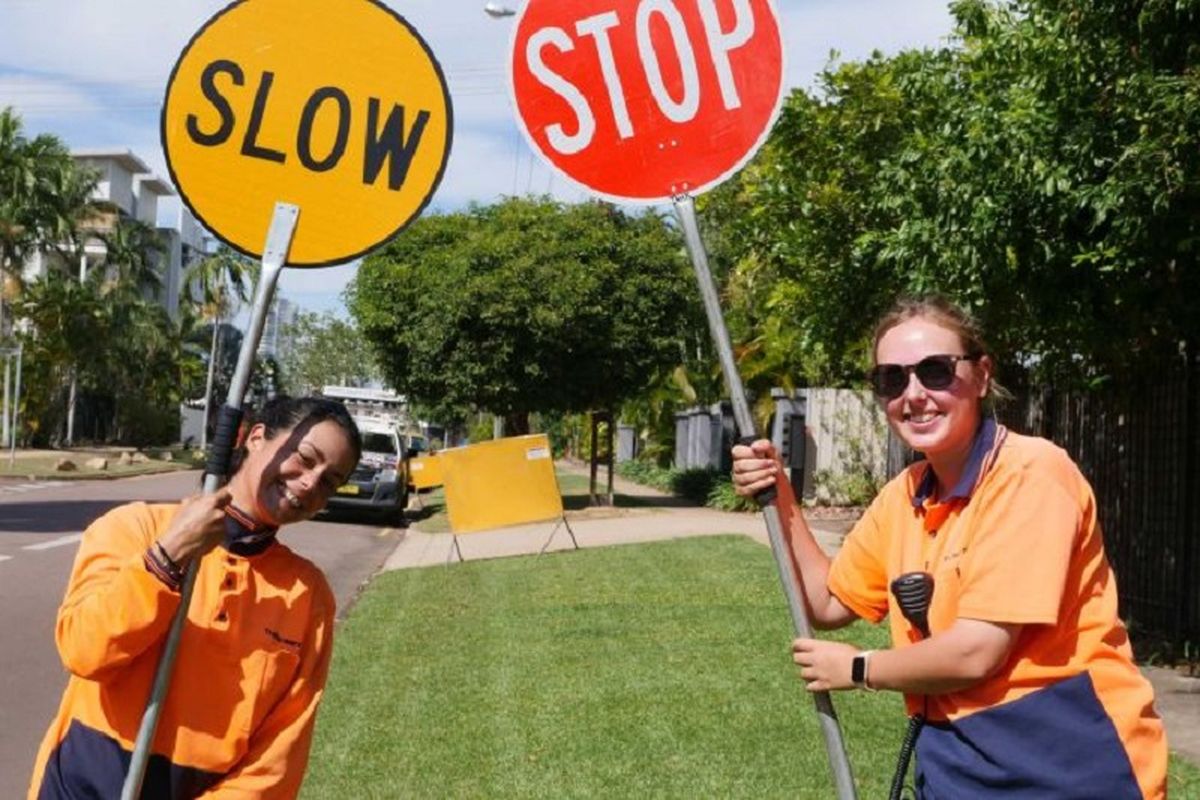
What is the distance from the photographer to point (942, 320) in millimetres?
3031

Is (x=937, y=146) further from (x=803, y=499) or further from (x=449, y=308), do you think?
(x=449, y=308)

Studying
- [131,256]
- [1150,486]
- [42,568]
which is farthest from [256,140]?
[131,256]

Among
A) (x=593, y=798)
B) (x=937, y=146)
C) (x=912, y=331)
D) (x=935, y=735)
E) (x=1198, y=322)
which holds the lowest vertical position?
(x=593, y=798)

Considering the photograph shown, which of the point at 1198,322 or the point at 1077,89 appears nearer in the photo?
A: the point at 1077,89

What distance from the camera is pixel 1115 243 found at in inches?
377

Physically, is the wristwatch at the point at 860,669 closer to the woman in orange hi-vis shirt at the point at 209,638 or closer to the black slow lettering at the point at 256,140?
the woman in orange hi-vis shirt at the point at 209,638

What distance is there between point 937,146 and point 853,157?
3.68 m

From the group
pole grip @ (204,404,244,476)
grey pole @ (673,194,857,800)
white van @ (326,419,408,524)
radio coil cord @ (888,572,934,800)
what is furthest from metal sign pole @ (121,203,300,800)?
white van @ (326,419,408,524)

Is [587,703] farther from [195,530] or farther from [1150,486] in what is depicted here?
[195,530]

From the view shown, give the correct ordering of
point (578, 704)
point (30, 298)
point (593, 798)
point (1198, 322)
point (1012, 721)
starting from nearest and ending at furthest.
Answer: point (1012, 721)
point (593, 798)
point (578, 704)
point (1198, 322)
point (30, 298)

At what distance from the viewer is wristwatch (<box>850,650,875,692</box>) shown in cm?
285

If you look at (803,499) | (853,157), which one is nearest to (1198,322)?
(853,157)

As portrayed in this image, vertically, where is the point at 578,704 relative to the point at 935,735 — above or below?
below

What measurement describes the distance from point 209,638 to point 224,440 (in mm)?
366
